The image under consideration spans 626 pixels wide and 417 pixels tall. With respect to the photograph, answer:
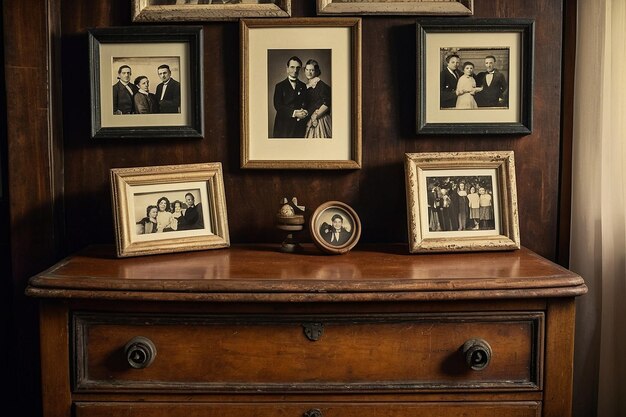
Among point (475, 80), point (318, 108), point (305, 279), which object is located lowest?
point (305, 279)

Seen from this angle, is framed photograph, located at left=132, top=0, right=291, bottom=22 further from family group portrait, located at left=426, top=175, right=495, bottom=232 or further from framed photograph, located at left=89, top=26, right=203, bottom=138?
family group portrait, located at left=426, top=175, right=495, bottom=232

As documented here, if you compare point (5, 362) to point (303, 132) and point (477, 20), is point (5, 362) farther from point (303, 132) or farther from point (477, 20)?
point (477, 20)

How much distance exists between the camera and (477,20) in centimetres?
240


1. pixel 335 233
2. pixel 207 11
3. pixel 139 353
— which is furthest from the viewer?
pixel 207 11

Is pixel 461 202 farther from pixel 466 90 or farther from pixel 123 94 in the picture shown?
pixel 123 94

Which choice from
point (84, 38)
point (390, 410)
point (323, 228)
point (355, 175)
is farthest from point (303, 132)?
point (390, 410)

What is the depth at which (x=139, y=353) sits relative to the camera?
74.3 inches

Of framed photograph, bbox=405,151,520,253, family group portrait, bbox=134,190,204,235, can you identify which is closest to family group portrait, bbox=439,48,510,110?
framed photograph, bbox=405,151,520,253

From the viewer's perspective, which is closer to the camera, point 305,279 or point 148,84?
point 305,279

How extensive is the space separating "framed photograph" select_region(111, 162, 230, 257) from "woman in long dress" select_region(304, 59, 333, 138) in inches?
15.7

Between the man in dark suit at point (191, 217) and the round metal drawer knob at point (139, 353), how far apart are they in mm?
536

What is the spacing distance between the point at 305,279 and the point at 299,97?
0.86 metres

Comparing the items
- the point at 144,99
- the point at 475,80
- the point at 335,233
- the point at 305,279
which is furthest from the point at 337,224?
the point at 144,99

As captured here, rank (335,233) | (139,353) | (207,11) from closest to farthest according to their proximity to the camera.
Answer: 1. (139,353)
2. (335,233)
3. (207,11)
